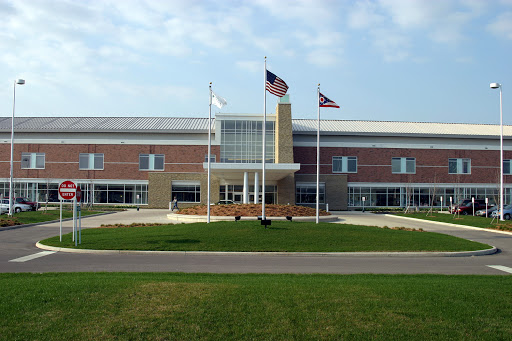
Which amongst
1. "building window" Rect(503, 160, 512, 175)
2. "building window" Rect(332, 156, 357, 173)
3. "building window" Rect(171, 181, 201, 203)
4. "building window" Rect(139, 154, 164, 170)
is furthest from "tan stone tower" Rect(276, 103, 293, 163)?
"building window" Rect(503, 160, 512, 175)

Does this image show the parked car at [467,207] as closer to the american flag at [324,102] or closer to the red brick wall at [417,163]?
the red brick wall at [417,163]

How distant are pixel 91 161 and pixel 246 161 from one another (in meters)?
18.6

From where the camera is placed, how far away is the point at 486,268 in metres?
13.8

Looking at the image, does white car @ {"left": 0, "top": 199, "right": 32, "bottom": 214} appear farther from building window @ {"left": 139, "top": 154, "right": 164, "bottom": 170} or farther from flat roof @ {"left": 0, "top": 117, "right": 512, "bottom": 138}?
building window @ {"left": 139, "top": 154, "right": 164, "bottom": 170}

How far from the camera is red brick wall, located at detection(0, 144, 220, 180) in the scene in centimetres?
5253

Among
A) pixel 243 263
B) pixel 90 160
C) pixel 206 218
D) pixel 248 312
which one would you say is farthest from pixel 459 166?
pixel 248 312

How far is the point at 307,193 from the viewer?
52.7 m

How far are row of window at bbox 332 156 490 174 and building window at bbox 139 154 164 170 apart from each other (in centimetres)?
2071

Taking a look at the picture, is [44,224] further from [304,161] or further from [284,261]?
[304,161]

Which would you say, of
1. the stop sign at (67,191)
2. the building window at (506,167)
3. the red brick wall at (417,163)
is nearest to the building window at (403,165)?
the red brick wall at (417,163)

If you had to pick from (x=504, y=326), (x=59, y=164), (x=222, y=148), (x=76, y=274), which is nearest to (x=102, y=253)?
(x=76, y=274)

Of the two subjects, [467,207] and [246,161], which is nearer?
[467,207]

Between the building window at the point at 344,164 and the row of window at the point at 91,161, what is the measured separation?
68.0ft

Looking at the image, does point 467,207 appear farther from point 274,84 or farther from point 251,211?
point 274,84
